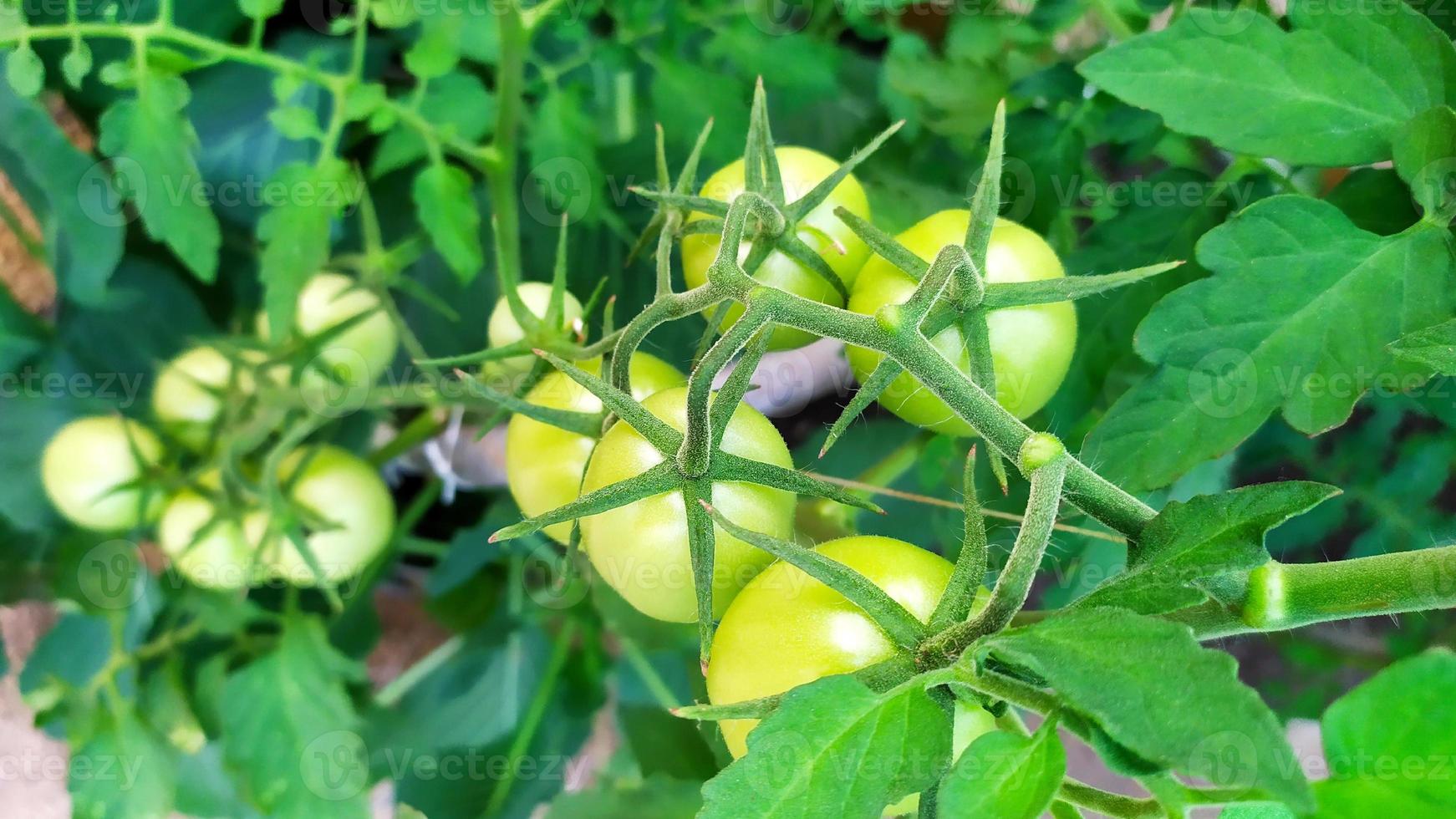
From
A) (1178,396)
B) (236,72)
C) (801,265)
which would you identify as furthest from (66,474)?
(1178,396)

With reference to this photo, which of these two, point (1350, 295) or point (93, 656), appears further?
point (93, 656)

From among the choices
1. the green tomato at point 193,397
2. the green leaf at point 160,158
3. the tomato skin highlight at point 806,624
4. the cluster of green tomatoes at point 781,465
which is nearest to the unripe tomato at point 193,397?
the green tomato at point 193,397

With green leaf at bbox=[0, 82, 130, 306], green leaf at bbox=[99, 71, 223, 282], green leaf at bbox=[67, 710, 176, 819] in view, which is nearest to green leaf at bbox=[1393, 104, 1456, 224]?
green leaf at bbox=[99, 71, 223, 282]

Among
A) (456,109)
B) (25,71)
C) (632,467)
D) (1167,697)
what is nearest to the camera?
(1167,697)

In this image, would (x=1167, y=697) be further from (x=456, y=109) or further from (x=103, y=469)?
(x=103, y=469)

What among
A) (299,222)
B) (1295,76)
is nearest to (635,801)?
(299,222)

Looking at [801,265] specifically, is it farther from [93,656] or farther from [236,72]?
[93,656]
